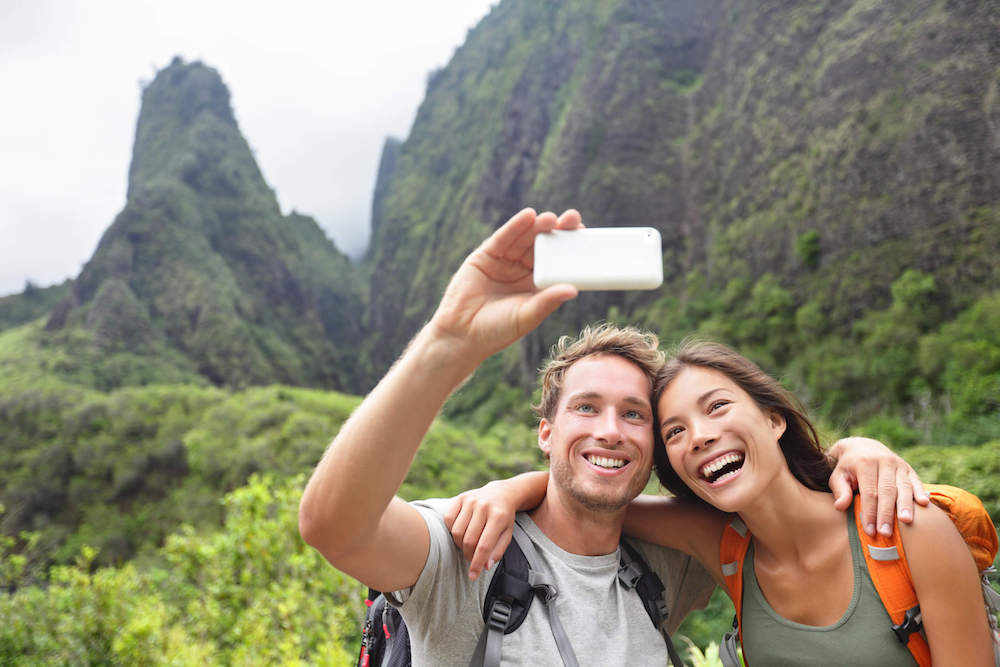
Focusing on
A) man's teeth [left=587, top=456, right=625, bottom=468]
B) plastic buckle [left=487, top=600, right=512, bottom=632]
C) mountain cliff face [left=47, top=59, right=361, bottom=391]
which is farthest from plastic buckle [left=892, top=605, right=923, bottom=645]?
mountain cliff face [left=47, top=59, right=361, bottom=391]

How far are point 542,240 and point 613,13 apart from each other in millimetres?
55602

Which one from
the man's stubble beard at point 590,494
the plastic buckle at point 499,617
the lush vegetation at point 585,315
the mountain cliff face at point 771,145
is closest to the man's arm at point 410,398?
the plastic buckle at point 499,617

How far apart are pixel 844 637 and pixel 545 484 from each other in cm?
100

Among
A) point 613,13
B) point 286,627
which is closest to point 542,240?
point 286,627

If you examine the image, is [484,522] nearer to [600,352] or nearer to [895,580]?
[600,352]

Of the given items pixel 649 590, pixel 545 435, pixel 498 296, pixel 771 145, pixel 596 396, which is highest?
pixel 771 145

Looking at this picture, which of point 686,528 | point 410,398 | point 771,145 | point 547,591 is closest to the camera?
point 410,398

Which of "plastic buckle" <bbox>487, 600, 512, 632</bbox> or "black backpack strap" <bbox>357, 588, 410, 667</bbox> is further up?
"plastic buckle" <bbox>487, 600, 512, 632</bbox>

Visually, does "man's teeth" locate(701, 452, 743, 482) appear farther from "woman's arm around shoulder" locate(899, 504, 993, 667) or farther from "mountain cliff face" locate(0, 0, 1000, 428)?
"mountain cliff face" locate(0, 0, 1000, 428)

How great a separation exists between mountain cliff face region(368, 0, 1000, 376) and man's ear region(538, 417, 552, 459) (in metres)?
22.7

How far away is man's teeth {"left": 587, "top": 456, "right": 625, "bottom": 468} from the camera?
1.90 m

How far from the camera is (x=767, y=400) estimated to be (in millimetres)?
2057

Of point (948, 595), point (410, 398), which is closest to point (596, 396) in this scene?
point (410, 398)

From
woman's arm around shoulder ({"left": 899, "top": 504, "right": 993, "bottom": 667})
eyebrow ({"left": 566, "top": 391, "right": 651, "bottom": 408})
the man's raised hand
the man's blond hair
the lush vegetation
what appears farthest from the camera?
the lush vegetation
